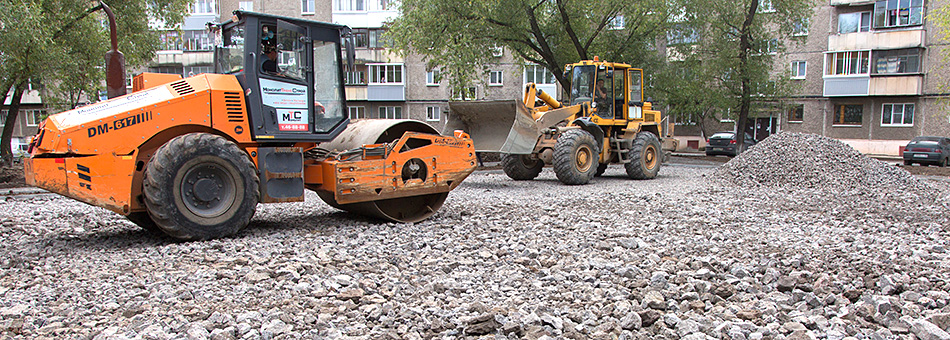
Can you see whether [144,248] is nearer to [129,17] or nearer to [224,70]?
[224,70]

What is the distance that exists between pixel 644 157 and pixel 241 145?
36.1ft

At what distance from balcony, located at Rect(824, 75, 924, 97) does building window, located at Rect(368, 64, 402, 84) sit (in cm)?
2427

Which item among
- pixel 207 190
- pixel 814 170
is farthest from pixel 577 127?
pixel 207 190

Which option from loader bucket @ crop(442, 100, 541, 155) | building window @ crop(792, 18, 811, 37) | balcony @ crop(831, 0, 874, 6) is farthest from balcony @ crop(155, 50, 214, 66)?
balcony @ crop(831, 0, 874, 6)

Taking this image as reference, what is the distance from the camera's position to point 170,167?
242 inches

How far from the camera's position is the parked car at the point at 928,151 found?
928 inches

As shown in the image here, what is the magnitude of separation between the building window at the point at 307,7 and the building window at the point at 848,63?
29.9 m

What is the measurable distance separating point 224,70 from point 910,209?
986 cm

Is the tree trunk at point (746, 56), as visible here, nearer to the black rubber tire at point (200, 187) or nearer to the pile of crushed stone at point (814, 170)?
the pile of crushed stone at point (814, 170)

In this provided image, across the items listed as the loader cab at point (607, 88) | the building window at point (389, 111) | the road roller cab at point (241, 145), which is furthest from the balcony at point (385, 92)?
the road roller cab at point (241, 145)

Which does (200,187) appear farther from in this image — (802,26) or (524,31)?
(802,26)

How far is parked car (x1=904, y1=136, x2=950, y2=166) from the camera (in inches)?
928

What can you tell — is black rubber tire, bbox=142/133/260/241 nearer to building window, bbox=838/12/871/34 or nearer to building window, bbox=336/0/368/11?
building window, bbox=336/0/368/11

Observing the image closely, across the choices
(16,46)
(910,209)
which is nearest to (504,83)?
(16,46)
